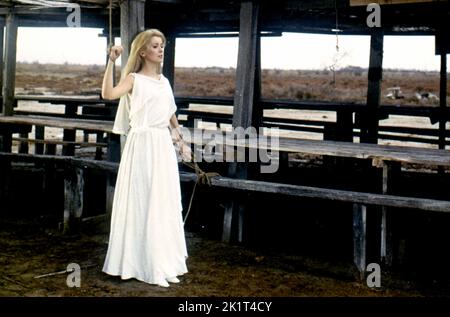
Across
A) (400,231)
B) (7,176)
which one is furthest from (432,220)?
(7,176)

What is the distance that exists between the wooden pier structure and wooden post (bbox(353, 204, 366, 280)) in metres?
0.01

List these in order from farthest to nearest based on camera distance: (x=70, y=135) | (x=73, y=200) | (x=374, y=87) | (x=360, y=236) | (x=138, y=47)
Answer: (x=374, y=87) → (x=70, y=135) → (x=73, y=200) → (x=360, y=236) → (x=138, y=47)

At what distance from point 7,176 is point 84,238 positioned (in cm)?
263

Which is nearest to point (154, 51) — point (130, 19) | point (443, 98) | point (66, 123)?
point (130, 19)

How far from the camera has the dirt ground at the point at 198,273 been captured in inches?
205

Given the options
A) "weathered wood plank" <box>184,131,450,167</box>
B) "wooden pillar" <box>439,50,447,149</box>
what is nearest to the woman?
"weathered wood plank" <box>184,131,450,167</box>

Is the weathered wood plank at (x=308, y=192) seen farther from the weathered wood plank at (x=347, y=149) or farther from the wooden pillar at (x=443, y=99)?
the wooden pillar at (x=443, y=99)

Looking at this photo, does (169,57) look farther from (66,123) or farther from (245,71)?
(245,71)

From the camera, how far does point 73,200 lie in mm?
7258

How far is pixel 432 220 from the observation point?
8.06m

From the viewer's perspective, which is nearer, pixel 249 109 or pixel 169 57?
pixel 249 109

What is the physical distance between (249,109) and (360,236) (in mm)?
2178
